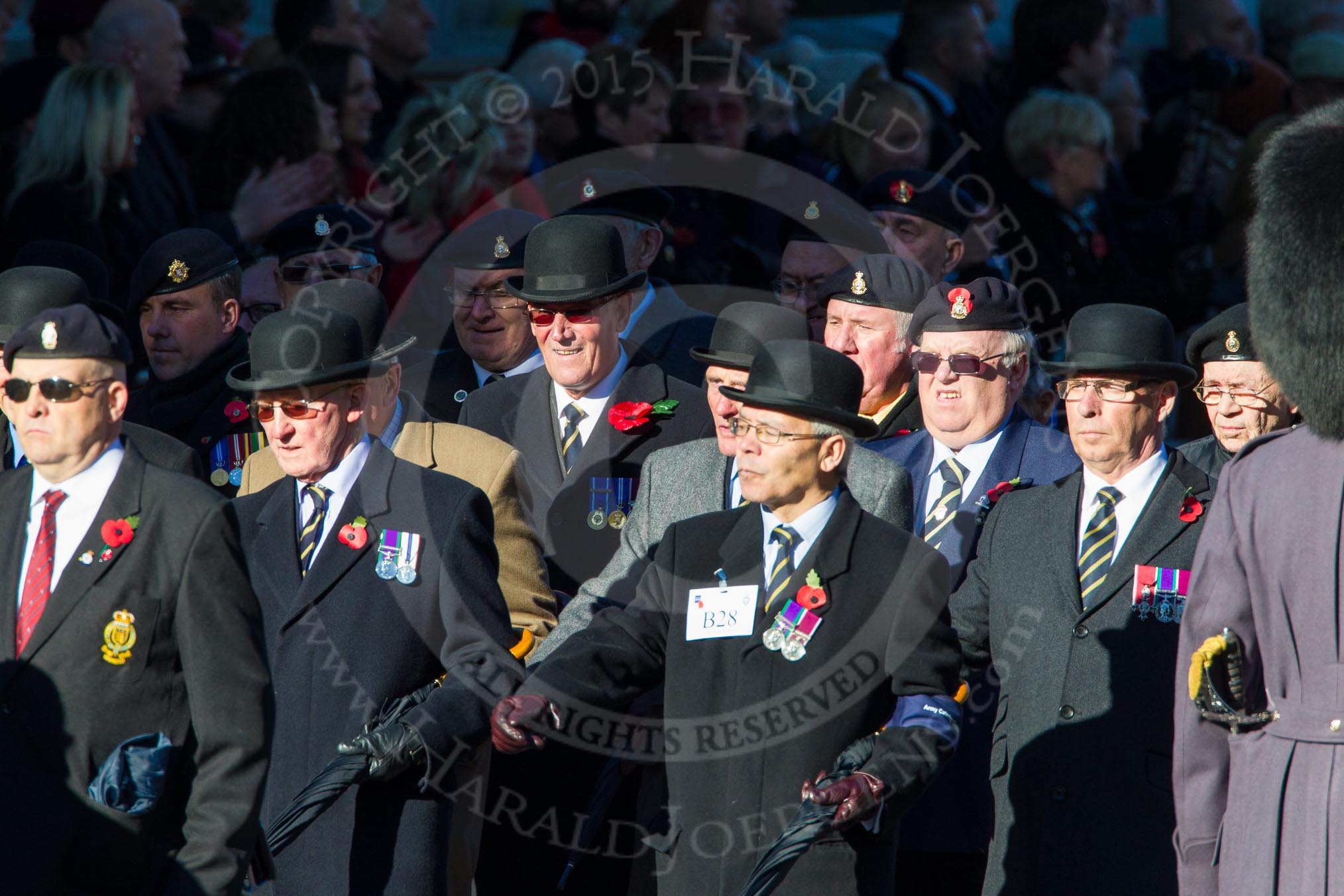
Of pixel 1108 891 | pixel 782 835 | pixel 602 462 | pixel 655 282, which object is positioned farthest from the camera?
pixel 655 282

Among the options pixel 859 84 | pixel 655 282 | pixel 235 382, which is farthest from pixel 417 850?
pixel 859 84

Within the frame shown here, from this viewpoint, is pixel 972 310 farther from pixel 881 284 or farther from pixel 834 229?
pixel 834 229

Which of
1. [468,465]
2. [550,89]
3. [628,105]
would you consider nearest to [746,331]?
[468,465]

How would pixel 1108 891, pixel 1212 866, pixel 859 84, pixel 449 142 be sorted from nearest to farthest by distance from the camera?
pixel 1212 866, pixel 1108 891, pixel 449 142, pixel 859 84

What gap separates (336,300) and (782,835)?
8.36 feet

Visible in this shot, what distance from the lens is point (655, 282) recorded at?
7000 mm

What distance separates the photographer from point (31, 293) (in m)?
5.43

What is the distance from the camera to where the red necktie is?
3.76 m

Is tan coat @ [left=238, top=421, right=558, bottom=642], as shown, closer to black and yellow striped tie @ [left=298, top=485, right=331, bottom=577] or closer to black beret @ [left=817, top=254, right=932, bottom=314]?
black and yellow striped tie @ [left=298, top=485, right=331, bottom=577]

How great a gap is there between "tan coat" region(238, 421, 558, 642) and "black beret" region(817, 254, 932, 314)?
4.45 ft

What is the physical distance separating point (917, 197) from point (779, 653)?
3400mm

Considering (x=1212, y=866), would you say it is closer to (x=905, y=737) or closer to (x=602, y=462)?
(x=905, y=737)

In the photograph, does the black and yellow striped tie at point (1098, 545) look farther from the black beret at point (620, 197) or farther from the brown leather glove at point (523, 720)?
the black beret at point (620, 197)

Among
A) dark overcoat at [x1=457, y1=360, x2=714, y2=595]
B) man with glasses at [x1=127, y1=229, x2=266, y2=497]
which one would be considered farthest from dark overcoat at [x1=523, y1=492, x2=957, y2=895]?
man with glasses at [x1=127, y1=229, x2=266, y2=497]
